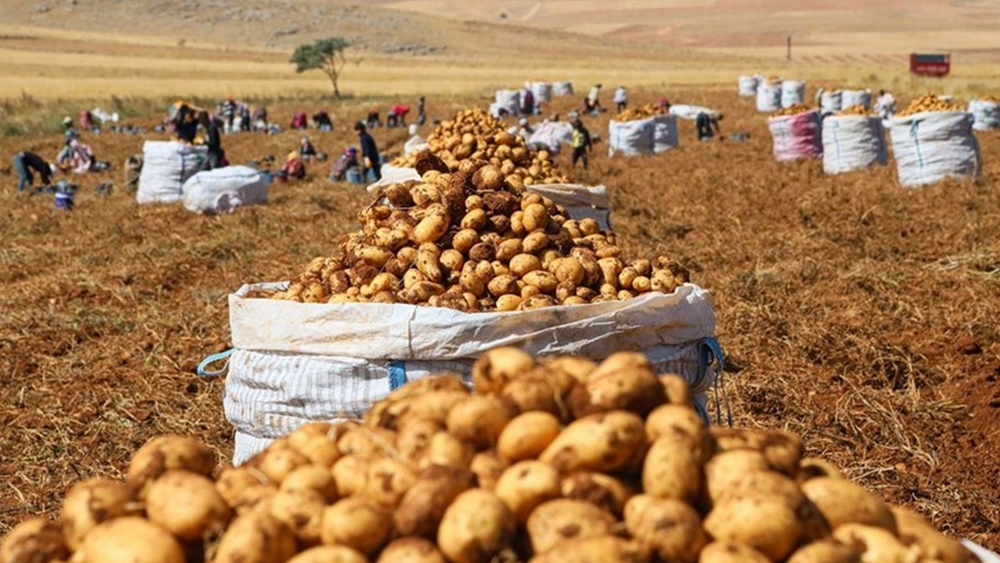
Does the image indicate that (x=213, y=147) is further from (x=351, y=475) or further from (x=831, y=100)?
(x=831, y=100)

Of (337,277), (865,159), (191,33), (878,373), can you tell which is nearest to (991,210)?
(865,159)

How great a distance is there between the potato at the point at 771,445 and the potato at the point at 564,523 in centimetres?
45

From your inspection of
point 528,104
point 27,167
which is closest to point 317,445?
point 27,167

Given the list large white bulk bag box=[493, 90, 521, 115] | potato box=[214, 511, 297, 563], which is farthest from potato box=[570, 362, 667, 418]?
large white bulk bag box=[493, 90, 521, 115]

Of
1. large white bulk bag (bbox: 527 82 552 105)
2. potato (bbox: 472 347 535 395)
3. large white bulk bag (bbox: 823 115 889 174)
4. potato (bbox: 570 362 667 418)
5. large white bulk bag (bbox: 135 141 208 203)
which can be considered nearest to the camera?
potato (bbox: 570 362 667 418)

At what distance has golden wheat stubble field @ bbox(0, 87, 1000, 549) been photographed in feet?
17.1

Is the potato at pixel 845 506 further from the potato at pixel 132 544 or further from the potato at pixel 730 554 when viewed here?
the potato at pixel 132 544

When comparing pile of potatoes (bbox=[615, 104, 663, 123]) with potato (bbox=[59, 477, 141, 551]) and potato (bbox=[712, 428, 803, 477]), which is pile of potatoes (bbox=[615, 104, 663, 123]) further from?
potato (bbox=[59, 477, 141, 551])

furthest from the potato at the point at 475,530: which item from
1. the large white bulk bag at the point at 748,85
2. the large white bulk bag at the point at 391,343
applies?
the large white bulk bag at the point at 748,85

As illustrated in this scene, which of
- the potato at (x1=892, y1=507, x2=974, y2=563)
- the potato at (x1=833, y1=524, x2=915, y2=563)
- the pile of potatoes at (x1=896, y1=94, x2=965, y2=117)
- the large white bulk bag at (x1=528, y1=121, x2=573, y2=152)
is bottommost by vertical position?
the large white bulk bag at (x1=528, y1=121, x2=573, y2=152)

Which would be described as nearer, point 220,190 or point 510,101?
point 220,190

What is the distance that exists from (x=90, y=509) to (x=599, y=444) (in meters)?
1.15

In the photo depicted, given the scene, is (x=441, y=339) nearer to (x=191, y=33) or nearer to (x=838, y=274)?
(x=838, y=274)

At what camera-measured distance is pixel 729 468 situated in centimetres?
223
